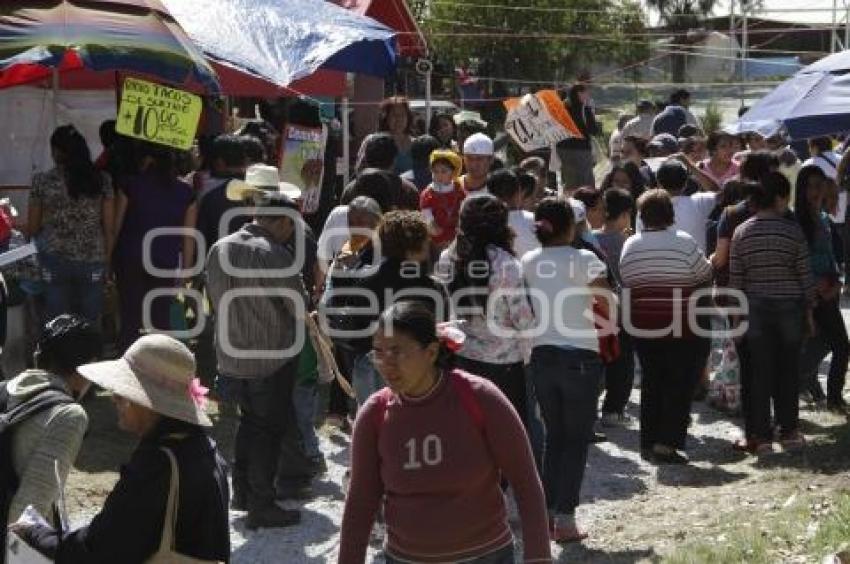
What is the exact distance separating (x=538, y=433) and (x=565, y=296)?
74cm

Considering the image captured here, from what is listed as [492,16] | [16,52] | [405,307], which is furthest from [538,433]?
[492,16]

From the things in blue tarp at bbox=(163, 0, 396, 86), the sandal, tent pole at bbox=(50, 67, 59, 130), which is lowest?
the sandal

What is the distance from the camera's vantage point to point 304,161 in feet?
39.6

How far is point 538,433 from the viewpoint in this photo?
779 cm

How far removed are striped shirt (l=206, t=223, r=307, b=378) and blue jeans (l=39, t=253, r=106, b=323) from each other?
85.4 inches

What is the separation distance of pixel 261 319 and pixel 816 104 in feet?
13.1

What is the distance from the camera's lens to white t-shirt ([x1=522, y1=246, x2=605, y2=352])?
25.0 feet

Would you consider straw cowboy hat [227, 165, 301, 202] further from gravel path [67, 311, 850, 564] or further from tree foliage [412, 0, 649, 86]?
tree foliage [412, 0, 649, 86]

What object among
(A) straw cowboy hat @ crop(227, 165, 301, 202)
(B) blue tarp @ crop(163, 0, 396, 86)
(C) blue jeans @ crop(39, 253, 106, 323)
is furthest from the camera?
(B) blue tarp @ crop(163, 0, 396, 86)

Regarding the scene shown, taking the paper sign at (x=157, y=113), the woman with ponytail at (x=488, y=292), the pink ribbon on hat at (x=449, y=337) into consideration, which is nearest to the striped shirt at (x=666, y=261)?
the woman with ponytail at (x=488, y=292)

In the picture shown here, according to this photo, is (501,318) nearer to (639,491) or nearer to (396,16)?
(639,491)

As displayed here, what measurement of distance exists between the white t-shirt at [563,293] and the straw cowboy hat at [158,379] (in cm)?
331

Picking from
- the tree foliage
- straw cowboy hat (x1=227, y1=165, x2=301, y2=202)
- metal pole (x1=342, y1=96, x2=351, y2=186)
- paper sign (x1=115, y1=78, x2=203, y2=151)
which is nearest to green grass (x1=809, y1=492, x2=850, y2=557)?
straw cowboy hat (x1=227, y1=165, x2=301, y2=202)

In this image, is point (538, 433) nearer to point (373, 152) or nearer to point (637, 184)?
point (373, 152)
